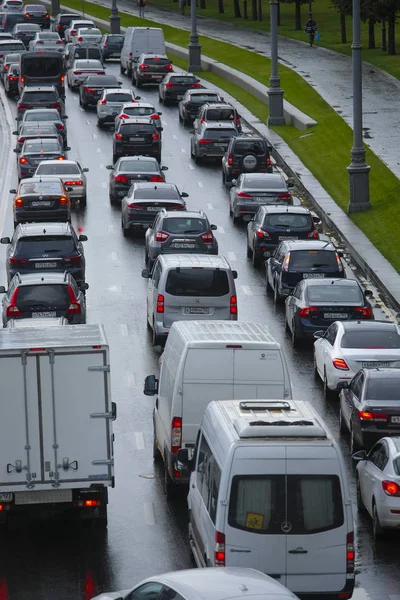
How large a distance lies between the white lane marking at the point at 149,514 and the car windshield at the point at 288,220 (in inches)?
683

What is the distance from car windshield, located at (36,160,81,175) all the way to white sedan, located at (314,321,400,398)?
A: 20.3 metres

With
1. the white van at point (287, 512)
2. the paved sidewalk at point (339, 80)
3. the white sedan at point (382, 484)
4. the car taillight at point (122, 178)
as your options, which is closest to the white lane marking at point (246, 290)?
the car taillight at point (122, 178)

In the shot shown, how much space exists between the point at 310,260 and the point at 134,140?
68.6ft

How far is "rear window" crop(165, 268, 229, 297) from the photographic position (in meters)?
26.1

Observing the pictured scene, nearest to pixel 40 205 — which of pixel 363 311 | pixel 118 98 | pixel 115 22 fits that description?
pixel 363 311

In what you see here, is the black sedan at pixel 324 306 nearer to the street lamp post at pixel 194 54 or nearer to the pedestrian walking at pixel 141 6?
the street lamp post at pixel 194 54

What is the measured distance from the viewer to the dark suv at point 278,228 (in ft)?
115

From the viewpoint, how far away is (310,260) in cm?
3059

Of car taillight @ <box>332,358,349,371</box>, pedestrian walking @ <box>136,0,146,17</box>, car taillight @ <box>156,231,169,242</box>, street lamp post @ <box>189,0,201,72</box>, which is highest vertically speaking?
car taillight @ <box>332,358,349,371</box>

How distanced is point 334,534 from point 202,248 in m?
19.6

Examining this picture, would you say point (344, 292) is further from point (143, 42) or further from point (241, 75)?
point (143, 42)

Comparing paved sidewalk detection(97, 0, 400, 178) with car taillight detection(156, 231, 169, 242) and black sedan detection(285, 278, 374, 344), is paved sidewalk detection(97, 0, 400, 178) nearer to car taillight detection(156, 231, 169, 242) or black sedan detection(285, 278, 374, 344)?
car taillight detection(156, 231, 169, 242)

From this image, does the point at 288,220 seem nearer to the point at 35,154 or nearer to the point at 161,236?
the point at 161,236

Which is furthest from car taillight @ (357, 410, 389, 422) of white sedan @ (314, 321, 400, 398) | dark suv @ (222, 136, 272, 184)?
dark suv @ (222, 136, 272, 184)
